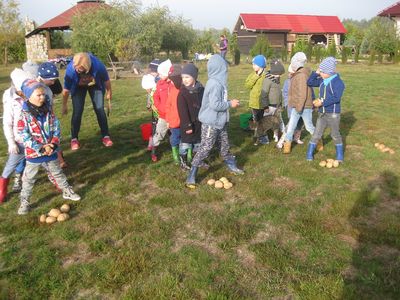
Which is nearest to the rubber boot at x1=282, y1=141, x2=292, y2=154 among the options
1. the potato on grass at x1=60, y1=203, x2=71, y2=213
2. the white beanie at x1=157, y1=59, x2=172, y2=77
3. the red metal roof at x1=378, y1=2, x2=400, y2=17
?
the white beanie at x1=157, y1=59, x2=172, y2=77

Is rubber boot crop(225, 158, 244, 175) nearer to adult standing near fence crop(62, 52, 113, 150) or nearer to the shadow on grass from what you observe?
the shadow on grass

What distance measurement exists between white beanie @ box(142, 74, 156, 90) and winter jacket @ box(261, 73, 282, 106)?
2.18m

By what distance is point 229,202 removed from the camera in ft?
15.8

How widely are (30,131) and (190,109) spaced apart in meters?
2.24

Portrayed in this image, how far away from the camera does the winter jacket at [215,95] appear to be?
195 inches

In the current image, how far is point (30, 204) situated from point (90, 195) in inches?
31.1

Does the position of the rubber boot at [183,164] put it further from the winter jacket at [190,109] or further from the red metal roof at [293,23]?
the red metal roof at [293,23]

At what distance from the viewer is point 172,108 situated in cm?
571

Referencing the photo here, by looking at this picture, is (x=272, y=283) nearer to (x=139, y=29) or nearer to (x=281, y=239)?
(x=281, y=239)

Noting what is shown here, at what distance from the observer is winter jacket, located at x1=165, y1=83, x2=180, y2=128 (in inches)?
222

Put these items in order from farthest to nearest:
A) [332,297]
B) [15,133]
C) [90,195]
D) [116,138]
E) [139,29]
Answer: [139,29] → [116,138] → [90,195] → [15,133] → [332,297]

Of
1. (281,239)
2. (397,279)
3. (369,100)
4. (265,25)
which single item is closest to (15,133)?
(281,239)

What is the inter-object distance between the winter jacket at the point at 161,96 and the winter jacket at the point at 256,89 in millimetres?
1837

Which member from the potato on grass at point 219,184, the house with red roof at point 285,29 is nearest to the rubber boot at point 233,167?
the potato on grass at point 219,184
